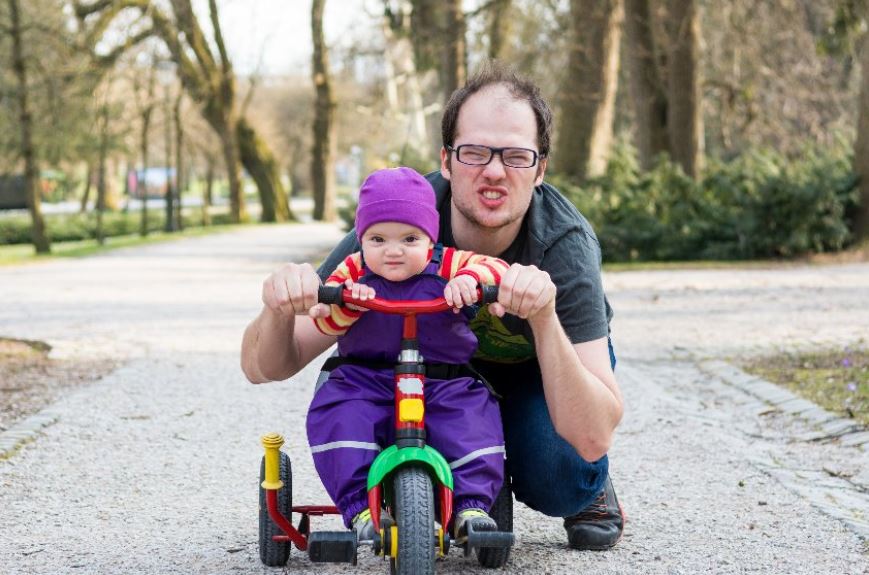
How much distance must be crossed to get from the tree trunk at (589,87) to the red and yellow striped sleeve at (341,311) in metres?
16.2

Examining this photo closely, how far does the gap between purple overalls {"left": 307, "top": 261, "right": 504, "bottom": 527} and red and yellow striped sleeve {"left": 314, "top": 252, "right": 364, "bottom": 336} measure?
0.17ft

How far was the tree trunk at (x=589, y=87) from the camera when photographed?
64.0 ft

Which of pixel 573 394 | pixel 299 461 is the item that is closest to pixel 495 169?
pixel 573 394

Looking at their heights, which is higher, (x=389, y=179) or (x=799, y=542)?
(x=389, y=179)

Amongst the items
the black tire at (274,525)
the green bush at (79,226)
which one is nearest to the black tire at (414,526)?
the black tire at (274,525)

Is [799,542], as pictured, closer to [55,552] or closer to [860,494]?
[860,494]

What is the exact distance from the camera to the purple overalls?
3.34 meters

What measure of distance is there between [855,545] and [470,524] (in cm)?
161

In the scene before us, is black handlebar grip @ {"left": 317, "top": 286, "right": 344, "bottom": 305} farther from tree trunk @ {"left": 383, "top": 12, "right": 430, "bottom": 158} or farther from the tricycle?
tree trunk @ {"left": 383, "top": 12, "right": 430, "bottom": 158}

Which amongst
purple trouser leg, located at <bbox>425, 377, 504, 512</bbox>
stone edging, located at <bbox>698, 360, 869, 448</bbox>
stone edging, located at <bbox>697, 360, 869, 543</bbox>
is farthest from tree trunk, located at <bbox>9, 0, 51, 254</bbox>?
purple trouser leg, located at <bbox>425, 377, 504, 512</bbox>

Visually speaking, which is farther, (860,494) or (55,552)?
(860,494)

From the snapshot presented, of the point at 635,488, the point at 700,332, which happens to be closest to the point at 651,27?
the point at 700,332

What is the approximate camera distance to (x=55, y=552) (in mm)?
4059

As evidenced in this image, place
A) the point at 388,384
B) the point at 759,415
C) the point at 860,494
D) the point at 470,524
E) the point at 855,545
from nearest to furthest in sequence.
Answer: the point at 470,524 → the point at 388,384 → the point at 855,545 → the point at 860,494 → the point at 759,415
